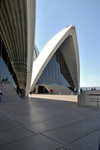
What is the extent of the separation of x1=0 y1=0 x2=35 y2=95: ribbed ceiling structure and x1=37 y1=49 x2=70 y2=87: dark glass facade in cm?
1650

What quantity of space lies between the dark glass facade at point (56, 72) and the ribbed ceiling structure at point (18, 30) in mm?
16503

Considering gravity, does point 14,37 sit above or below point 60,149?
above

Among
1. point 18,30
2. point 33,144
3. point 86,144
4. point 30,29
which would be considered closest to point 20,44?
point 18,30

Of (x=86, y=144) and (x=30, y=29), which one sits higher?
(x=30, y=29)

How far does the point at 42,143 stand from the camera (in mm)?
2363

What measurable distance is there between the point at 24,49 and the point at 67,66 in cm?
3256

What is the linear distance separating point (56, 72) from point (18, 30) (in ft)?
93.7

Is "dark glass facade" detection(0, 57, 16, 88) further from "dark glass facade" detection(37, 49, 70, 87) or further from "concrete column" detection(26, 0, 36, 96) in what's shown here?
"dark glass facade" detection(37, 49, 70, 87)

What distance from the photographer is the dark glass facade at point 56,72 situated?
39062 mm

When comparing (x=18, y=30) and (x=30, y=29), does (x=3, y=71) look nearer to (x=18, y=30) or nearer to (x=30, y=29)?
(x=18, y=30)

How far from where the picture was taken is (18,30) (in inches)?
633

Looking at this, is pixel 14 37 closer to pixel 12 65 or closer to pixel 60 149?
pixel 12 65

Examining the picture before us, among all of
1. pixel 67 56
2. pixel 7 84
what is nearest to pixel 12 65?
pixel 7 84

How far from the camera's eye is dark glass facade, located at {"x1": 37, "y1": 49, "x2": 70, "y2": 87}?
3906 centimetres
